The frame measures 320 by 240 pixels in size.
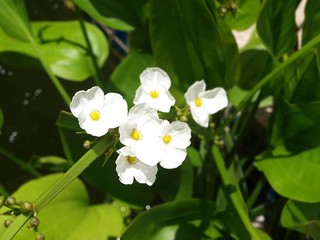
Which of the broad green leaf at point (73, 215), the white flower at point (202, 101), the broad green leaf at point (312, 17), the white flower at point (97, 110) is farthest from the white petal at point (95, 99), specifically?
the broad green leaf at point (312, 17)

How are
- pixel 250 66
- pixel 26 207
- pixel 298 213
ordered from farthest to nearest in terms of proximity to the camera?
pixel 250 66 → pixel 298 213 → pixel 26 207

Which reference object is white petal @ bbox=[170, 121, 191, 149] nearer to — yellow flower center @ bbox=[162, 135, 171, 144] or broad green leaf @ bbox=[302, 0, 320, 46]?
yellow flower center @ bbox=[162, 135, 171, 144]

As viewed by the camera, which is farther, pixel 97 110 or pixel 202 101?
pixel 202 101

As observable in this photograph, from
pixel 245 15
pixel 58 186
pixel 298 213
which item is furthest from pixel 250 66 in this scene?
pixel 58 186

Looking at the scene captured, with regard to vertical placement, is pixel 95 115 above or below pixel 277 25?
above

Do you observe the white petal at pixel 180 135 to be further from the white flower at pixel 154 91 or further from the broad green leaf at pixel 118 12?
the broad green leaf at pixel 118 12

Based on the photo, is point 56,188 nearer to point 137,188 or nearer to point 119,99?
point 119,99

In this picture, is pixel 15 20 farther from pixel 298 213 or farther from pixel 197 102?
pixel 298 213
